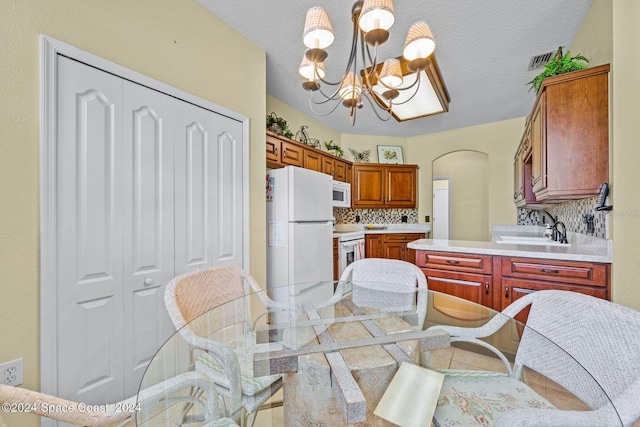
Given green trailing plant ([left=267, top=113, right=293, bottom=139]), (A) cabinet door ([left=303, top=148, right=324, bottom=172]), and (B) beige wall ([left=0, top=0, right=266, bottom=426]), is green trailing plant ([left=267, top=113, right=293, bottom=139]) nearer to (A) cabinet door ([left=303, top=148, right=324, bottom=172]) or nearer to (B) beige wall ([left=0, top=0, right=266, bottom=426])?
(A) cabinet door ([left=303, top=148, right=324, bottom=172])

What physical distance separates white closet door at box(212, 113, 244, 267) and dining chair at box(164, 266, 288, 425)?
1.85 ft

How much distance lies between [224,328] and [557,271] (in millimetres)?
2127

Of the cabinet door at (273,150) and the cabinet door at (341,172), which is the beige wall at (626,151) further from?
the cabinet door at (341,172)

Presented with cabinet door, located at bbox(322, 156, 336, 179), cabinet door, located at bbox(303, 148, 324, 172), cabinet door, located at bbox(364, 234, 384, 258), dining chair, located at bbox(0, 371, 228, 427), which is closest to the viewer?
dining chair, located at bbox(0, 371, 228, 427)

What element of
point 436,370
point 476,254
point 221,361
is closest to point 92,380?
point 221,361

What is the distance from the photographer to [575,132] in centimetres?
176

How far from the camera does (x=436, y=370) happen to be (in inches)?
43.0

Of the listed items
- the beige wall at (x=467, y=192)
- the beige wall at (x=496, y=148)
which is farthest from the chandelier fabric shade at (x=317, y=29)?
the beige wall at (x=467, y=192)

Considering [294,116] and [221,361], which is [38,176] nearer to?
[221,361]

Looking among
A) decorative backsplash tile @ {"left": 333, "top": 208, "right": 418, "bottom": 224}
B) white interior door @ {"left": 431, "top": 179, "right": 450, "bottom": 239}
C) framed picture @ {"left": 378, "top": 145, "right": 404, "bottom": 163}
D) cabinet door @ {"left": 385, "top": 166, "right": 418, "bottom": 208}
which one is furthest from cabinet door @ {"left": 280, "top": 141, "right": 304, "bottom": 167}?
white interior door @ {"left": 431, "top": 179, "right": 450, "bottom": 239}

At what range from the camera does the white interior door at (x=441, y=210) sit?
6016mm

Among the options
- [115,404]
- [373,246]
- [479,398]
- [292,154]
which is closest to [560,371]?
[479,398]

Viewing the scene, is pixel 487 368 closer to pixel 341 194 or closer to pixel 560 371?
pixel 560 371

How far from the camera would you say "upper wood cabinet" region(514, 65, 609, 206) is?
1.67 metres
